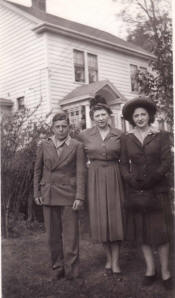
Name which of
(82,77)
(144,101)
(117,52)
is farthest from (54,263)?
(117,52)

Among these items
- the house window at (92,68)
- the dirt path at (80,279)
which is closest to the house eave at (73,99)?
the house window at (92,68)

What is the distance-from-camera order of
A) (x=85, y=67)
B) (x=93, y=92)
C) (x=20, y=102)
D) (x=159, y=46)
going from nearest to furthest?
(x=159, y=46), (x=20, y=102), (x=93, y=92), (x=85, y=67)

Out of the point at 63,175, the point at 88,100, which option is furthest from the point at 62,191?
the point at 88,100

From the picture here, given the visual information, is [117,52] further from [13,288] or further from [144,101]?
[13,288]

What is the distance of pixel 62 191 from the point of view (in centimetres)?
310

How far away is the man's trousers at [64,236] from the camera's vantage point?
3096 mm

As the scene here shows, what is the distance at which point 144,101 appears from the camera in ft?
9.48

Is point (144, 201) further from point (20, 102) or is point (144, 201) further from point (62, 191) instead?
point (20, 102)

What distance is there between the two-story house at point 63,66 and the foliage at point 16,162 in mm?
2661

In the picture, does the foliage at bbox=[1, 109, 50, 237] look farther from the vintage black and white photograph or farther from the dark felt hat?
the dark felt hat

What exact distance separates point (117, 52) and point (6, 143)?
21.7 ft

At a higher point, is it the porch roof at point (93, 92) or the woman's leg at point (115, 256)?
the porch roof at point (93, 92)

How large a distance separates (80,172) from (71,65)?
688 centimetres

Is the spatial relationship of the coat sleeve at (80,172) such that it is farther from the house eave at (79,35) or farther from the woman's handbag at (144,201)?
the house eave at (79,35)
